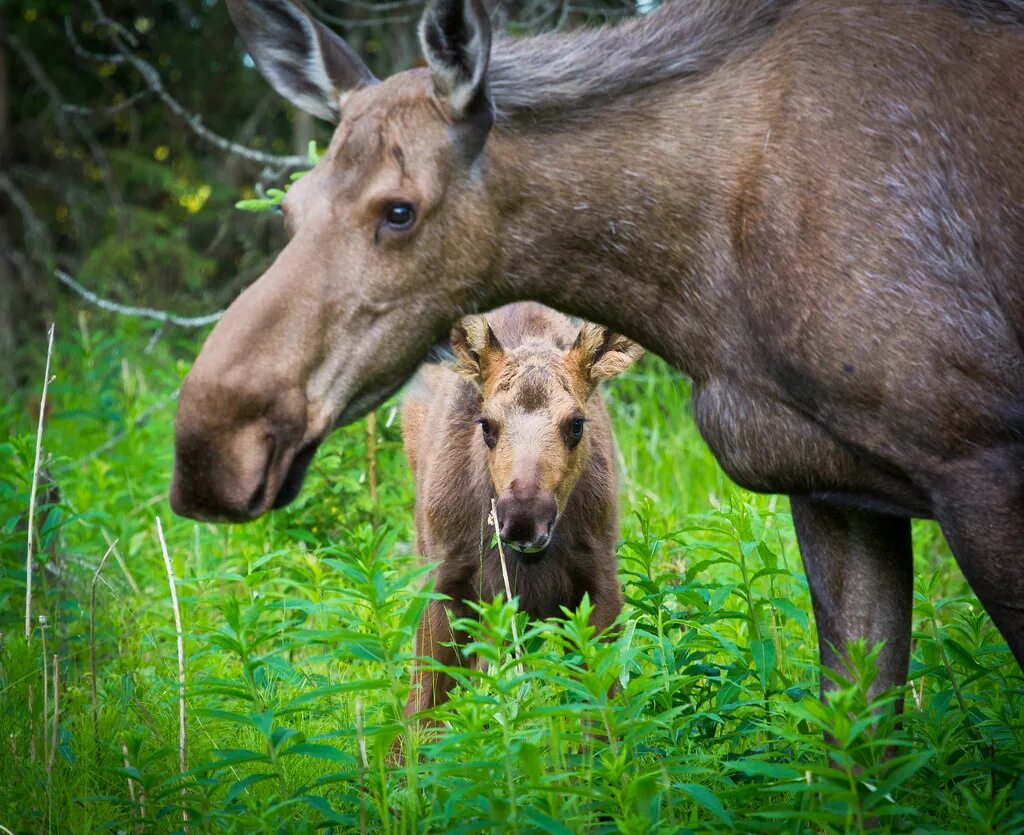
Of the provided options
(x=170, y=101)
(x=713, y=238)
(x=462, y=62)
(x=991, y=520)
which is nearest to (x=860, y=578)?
(x=991, y=520)

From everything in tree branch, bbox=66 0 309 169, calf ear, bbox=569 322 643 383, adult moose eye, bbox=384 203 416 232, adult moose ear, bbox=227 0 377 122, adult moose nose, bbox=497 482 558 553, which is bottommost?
adult moose nose, bbox=497 482 558 553

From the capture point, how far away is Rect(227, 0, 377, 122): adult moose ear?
3457 mm

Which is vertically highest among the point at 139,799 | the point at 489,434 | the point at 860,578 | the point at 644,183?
the point at 644,183

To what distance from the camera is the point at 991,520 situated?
117 inches

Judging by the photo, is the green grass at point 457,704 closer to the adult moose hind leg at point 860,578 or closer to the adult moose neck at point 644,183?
the adult moose hind leg at point 860,578

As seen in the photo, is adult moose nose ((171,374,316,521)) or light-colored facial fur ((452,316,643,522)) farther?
light-colored facial fur ((452,316,643,522))

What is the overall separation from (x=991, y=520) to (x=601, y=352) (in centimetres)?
309

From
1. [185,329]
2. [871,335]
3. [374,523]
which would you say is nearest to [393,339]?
[871,335]

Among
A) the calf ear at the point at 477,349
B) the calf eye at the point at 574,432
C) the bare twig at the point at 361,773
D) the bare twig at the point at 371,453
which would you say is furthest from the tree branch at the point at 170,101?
the bare twig at the point at 361,773

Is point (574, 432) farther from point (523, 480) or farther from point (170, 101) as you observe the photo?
point (170, 101)

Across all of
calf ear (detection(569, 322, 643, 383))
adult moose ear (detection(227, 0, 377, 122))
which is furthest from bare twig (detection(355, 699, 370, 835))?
calf ear (detection(569, 322, 643, 383))

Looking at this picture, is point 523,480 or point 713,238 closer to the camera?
point 713,238

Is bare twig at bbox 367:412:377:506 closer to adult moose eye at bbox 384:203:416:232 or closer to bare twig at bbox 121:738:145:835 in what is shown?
bare twig at bbox 121:738:145:835

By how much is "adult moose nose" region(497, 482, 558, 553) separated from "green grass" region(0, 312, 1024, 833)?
1.12 ft
